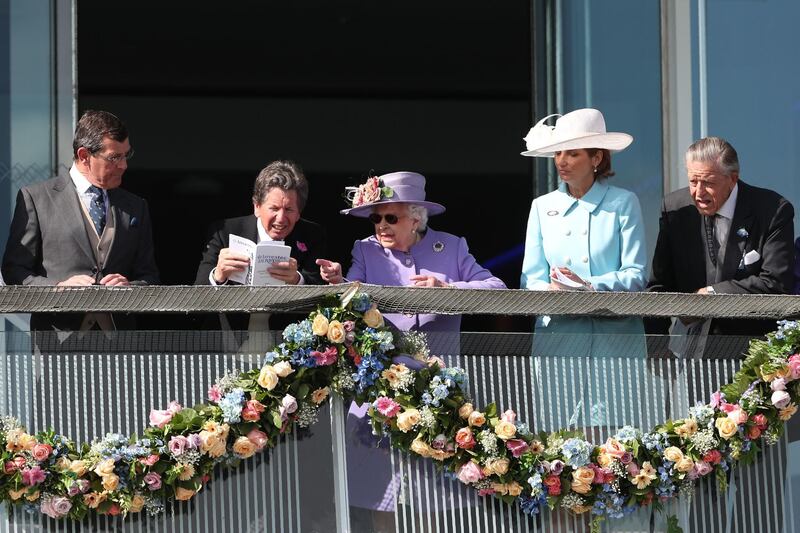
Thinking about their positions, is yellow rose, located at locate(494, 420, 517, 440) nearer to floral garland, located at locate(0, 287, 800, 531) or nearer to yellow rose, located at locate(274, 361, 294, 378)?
floral garland, located at locate(0, 287, 800, 531)

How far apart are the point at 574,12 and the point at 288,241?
13.1ft

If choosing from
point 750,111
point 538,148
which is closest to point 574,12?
point 750,111

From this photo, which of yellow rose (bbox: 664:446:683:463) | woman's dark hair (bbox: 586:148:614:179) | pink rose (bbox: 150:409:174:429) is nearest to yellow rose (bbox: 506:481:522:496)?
yellow rose (bbox: 664:446:683:463)

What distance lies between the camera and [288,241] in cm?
724

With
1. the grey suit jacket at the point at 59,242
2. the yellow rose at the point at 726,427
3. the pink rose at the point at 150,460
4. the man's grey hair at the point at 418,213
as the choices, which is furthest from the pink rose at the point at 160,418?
the yellow rose at the point at 726,427

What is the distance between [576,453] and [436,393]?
589 millimetres

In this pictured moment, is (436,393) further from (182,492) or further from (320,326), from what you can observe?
(182,492)

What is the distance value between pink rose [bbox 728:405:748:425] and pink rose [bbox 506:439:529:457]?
819 millimetres

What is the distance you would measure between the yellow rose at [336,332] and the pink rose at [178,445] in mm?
658

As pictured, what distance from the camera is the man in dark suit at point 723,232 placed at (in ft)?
23.2

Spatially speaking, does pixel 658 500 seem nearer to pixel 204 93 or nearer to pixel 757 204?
pixel 757 204

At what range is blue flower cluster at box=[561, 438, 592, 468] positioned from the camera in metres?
6.11

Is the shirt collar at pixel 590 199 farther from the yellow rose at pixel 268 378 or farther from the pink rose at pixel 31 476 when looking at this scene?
the pink rose at pixel 31 476

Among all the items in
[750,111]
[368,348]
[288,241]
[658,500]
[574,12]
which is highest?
[574,12]
